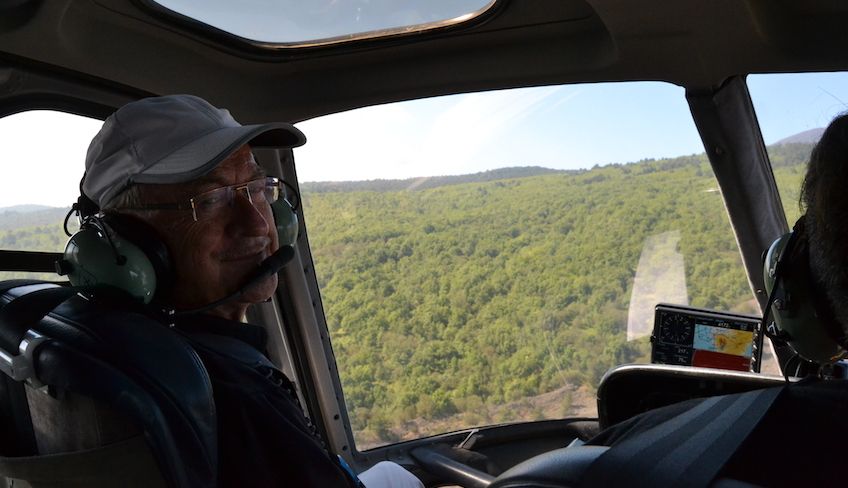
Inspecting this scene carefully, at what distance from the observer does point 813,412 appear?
2.56 ft

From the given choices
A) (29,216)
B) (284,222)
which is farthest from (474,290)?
(29,216)

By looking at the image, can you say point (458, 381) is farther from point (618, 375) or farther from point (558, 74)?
point (618, 375)

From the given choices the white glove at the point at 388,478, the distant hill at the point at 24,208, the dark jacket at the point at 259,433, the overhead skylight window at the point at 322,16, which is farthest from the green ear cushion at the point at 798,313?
the distant hill at the point at 24,208

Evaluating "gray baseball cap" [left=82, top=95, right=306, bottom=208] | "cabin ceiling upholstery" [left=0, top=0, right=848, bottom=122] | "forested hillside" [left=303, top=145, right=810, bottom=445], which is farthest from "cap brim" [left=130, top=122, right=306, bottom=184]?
"forested hillside" [left=303, top=145, right=810, bottom=445]

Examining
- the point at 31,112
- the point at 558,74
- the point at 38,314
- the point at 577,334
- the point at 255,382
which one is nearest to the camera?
the point at 38,314

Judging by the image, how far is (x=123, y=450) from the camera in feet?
3.90

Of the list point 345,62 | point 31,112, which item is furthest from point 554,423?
point 31,112

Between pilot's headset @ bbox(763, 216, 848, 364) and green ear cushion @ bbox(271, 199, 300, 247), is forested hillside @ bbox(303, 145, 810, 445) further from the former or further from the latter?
pilot's headset @ bbox(763, 216, 848, 364)

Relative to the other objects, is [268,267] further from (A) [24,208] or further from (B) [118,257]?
(A) [24,208]

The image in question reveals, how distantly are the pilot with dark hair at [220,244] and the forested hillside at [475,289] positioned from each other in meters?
1.36

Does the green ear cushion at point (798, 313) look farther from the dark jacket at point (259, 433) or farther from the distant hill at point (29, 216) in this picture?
the distant hill at point (29, 216)

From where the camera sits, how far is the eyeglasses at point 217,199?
5.66 ft

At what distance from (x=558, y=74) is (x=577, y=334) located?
4.40 feet

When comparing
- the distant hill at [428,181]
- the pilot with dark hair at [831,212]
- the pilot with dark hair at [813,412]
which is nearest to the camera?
the pilot with dark hair at [813,412]
